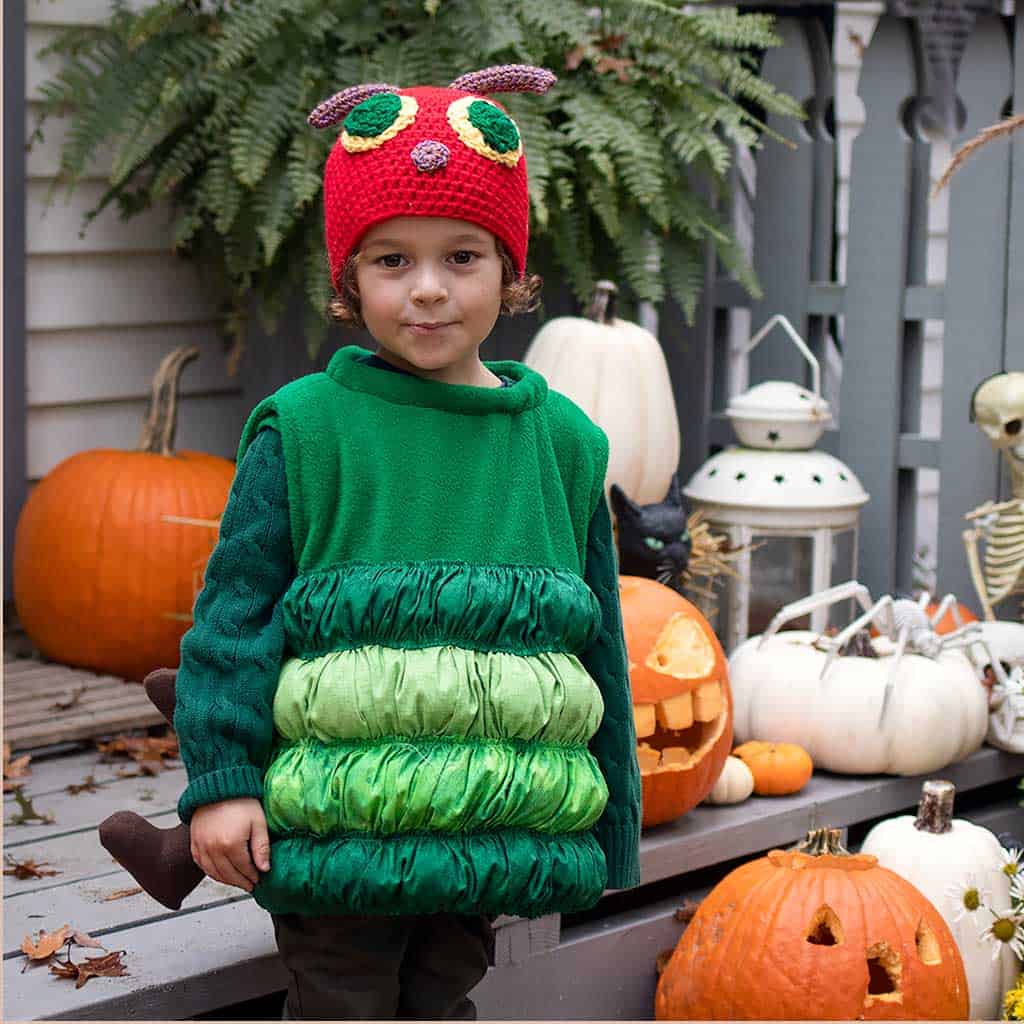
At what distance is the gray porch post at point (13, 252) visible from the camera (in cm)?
403

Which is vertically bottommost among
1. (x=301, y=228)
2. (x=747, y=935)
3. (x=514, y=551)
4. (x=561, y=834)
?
(x=747, y=935)

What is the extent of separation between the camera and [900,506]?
4.32 meters

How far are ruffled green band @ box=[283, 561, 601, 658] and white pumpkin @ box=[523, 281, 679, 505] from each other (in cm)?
158

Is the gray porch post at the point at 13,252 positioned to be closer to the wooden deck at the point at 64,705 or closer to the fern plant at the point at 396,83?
the fern plant at the point at 396,83

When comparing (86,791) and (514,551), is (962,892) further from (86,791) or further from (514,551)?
(86,791)

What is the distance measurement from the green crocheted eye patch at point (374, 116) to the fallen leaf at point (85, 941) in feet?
4.09

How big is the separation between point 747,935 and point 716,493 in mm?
1439

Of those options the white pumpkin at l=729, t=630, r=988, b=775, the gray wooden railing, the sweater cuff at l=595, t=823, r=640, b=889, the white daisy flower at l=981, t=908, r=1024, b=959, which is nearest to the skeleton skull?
the gray wooden railing

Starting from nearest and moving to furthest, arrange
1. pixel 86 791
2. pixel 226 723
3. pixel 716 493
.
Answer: pixel 226 723, pixel 86 791, pixel 716 493

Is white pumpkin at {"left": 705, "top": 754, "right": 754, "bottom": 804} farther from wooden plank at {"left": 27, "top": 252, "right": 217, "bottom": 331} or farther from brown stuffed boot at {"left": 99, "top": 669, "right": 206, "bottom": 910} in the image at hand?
wooden plank at {"left": 27, "top": 252, "right": 217, "bottom": 331}

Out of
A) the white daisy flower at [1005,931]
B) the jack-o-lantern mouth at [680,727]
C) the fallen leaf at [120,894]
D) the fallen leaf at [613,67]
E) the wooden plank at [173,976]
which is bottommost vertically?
the white daisy flower at [1005,931]

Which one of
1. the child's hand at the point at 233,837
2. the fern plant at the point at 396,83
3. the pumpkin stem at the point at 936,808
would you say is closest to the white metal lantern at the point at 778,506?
the fern plant at the point at 396,83

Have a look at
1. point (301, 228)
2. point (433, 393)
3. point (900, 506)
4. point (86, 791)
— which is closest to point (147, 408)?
point (301, 228)

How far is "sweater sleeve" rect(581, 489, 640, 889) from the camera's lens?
89.3 inches
